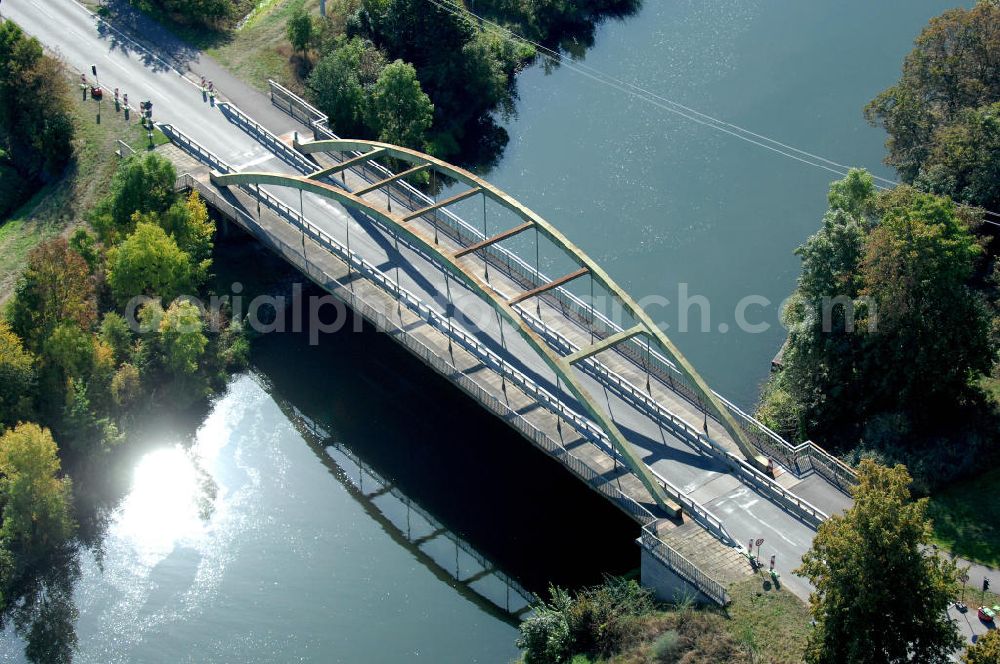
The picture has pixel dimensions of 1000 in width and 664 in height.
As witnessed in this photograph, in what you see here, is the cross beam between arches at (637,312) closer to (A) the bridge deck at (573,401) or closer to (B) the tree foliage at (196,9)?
(A) the bridge deck at (573,401)

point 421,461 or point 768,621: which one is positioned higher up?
point 421,461

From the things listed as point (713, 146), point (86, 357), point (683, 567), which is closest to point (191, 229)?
point (86, 357)

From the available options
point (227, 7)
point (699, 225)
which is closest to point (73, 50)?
point (227, 7)

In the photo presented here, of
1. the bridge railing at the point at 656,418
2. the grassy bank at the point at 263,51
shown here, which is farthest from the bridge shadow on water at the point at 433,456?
the grassy bank at the point at 263,51

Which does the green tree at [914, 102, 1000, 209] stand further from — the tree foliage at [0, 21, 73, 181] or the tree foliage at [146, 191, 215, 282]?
the tree foliage at [0, 21, 73, 181]

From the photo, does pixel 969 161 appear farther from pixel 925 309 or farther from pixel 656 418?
pixel 656 418

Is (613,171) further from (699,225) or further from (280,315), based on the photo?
(280,315)
